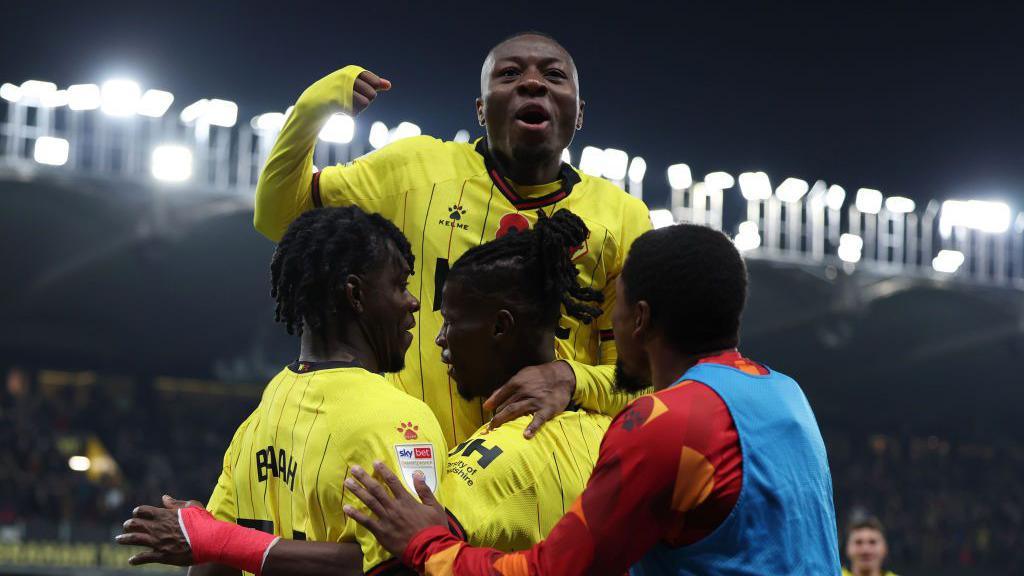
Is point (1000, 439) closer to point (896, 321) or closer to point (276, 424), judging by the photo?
point (896, 321)

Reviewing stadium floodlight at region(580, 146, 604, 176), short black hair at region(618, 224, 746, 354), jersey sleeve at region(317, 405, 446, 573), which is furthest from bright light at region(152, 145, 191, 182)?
short black hair at region(618, 224, 746, 354)

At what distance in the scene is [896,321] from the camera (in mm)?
25469

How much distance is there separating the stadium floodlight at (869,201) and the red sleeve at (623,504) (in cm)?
2526

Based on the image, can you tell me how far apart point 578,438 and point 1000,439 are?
31.8 meters

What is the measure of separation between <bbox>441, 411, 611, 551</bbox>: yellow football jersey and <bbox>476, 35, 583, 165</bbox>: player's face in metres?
1.14

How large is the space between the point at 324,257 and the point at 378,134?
749 inches

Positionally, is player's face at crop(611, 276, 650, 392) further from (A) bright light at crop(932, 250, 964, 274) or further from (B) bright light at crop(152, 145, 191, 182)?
(A) bright light at crop(932, 250, 964, 274)

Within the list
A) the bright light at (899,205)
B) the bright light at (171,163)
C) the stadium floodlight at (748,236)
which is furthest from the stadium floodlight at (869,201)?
the bright light at (171,163)

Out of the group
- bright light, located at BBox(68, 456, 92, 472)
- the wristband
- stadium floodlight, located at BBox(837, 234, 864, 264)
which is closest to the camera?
the wristband

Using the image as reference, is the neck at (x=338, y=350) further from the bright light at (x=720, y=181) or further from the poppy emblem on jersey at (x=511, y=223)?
the bright light at (x=720, y=181)

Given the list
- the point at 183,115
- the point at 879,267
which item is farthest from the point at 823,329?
the point at 183,115

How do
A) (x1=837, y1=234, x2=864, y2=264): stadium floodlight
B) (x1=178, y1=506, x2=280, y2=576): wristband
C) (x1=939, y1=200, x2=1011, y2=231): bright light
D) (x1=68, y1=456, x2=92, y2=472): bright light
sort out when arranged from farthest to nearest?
1. (x1=939, y1=200, x2=1011, y2=231): bright light
2. (x1=837, y1=234, x2=864, y2=264): stadium floodlight
3. (x1=68, y1=456, x2=92, y2=472): bright light
4. (x1=178, y1=506, x2=280, y2=576): wristband

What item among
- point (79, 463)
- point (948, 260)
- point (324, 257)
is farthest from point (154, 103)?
point (324, 257)

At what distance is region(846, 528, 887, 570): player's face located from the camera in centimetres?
809
